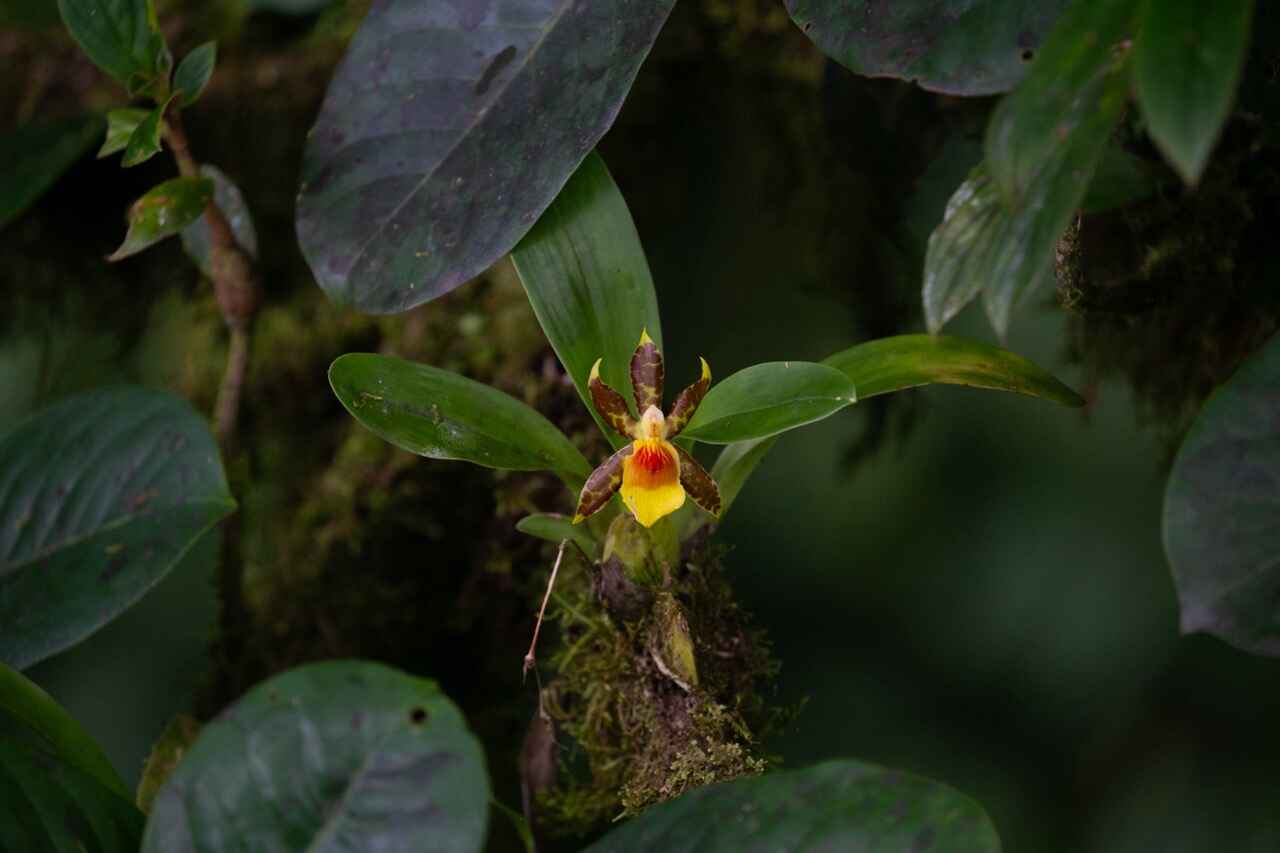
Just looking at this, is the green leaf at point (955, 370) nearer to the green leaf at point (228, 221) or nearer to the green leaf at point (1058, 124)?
the green leaf at point (1058, 124)

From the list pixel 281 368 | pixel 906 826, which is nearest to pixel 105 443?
pixel 281 368

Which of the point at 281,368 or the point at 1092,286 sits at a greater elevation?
the point at 1092,286

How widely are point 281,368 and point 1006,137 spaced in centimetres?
111

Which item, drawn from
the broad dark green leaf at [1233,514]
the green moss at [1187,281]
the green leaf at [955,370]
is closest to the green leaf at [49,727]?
the green leaf at [955,370]

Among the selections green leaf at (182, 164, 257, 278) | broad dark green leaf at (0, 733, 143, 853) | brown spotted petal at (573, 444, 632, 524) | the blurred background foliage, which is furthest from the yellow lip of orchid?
green leaf at (182, 164, 257, 278)

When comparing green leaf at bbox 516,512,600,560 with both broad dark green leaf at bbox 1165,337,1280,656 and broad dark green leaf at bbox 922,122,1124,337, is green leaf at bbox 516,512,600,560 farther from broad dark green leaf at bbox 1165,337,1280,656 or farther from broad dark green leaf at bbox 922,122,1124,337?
broad dark green leaf at bbox 1165,337,1280,656

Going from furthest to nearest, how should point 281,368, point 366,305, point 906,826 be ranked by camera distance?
point 281,368, point 366,305, point 906,826

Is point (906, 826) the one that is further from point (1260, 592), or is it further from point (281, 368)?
point (281, 368)

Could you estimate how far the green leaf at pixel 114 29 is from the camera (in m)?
1.00

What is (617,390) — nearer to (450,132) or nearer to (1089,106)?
(450,132)

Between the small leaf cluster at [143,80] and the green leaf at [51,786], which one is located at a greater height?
the small leaf cluster at [143,80]

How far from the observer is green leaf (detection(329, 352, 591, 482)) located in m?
0.88

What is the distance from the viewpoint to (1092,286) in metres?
1.02

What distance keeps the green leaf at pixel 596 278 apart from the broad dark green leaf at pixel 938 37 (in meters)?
0.23
